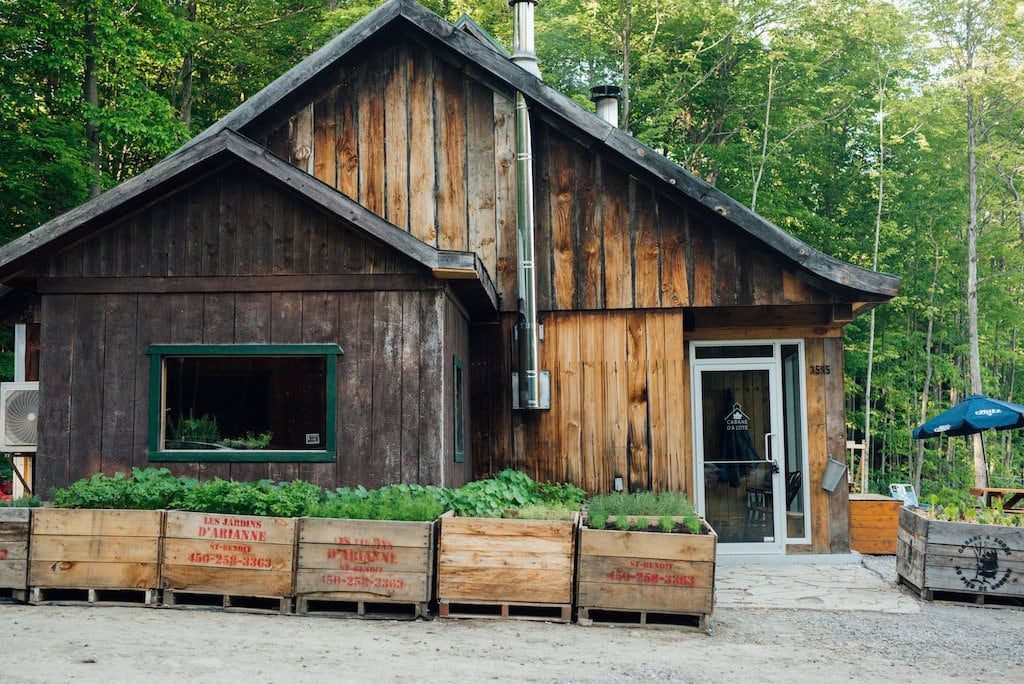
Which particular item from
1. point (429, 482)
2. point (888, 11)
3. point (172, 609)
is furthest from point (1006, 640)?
point (888, 11)

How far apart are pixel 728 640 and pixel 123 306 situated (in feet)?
19.7

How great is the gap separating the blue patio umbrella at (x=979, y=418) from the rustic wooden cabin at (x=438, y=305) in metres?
5.05

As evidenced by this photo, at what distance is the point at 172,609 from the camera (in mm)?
8055

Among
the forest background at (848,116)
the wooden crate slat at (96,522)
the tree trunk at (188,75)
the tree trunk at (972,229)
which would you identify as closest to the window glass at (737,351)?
the wooden crate slat at (96,522)

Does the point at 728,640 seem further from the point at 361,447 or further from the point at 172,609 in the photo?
the point at 172,609

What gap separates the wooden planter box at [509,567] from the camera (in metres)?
8.03

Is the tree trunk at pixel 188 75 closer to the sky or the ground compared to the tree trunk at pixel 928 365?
closer to the sky

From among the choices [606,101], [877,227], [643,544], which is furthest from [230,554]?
[877,227]

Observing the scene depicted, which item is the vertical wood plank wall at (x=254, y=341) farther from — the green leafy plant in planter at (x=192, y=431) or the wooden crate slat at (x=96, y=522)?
the wooden crate slat at (x=96, y=522)

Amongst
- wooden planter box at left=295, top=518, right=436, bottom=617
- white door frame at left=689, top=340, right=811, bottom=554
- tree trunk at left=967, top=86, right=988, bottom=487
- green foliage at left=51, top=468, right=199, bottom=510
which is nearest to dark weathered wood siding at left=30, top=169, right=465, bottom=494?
green foliage at left=51, top=468, right=199, bottom=510

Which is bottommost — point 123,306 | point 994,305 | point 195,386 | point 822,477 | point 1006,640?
point 1006,640

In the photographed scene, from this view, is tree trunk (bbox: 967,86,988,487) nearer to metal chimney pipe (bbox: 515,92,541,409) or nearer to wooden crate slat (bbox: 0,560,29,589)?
metal chimney pipe (bbox: 515,92,541,409)

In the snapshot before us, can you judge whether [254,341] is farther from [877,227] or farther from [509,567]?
[877,227]

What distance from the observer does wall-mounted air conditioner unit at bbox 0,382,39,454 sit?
35.8 feet
